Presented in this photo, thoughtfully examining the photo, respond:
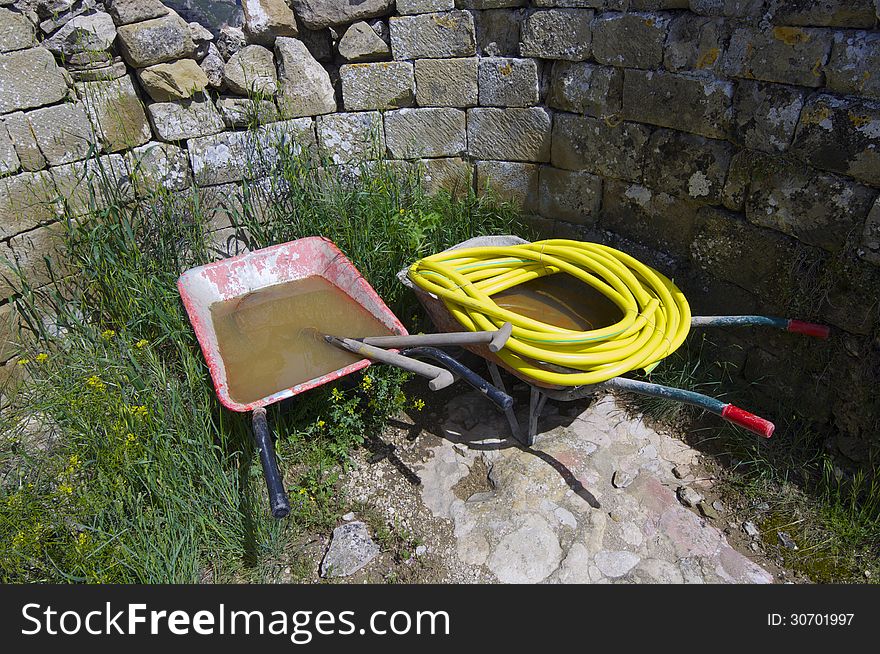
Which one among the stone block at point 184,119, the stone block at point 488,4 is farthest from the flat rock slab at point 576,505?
the stone block at point 488,4

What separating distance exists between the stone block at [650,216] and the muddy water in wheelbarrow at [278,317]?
1586 millimetres

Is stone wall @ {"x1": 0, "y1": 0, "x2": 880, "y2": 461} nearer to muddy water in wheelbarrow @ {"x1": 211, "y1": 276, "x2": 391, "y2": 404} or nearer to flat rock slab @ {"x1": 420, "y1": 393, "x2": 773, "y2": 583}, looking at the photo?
flat rock slab @ {"x1": 420, "y1": 393, "x2": 773, "y2": 583}

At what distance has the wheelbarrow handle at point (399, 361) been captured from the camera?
2402 mm

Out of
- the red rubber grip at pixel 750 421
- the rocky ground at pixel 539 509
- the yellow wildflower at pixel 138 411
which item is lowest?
the rocky ground at pixel 539 509

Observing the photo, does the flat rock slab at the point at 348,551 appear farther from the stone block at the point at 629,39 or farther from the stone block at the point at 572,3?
the stone block at the point at 572,3

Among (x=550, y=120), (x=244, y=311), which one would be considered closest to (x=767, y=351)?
→ (x=550, y=120)

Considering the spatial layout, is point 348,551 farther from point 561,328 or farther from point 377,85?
point 377,85

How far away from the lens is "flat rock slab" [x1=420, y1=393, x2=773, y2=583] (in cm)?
Answer: 279

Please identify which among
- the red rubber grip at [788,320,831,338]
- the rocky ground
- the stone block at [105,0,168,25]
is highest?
the stone block at [105,0,168,25]

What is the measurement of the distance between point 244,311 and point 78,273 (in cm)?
101

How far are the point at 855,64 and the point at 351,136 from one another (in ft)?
9.05

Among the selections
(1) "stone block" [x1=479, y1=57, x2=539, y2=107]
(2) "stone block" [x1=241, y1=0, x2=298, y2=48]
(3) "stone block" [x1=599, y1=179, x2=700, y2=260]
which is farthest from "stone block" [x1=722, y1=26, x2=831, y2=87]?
(2) "stone block" [x1=241, y1=0, x2=298, y2=48]

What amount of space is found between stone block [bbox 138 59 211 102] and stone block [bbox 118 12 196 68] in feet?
0.16

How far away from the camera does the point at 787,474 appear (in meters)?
3.06
